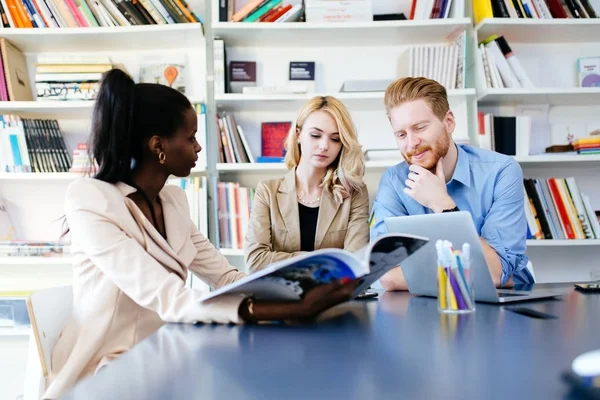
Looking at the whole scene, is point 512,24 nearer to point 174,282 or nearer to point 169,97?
point 169,97

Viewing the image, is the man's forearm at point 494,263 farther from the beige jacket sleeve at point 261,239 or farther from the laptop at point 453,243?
the beige jacket sleeve at point 261,239

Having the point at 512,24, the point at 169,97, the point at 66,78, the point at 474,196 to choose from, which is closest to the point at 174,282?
the point at 169,97

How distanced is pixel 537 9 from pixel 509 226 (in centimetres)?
156

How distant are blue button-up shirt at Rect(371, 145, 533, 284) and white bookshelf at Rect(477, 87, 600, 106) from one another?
2.88 feet

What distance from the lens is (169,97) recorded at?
1.37m

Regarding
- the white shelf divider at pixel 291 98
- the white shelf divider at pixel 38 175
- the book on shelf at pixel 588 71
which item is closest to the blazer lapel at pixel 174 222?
the white shelf divider at pixel 291 98

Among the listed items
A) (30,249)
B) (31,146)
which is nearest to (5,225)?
(30,249)

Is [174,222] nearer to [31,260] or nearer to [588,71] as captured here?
[31,260]

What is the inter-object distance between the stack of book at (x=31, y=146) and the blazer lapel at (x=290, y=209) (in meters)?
1.16

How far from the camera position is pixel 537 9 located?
9.24 feet

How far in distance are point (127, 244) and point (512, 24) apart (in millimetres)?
2310

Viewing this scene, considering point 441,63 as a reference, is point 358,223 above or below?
below

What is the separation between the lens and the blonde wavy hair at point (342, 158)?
2365 millimetres

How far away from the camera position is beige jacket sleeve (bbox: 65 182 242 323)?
0.97m
